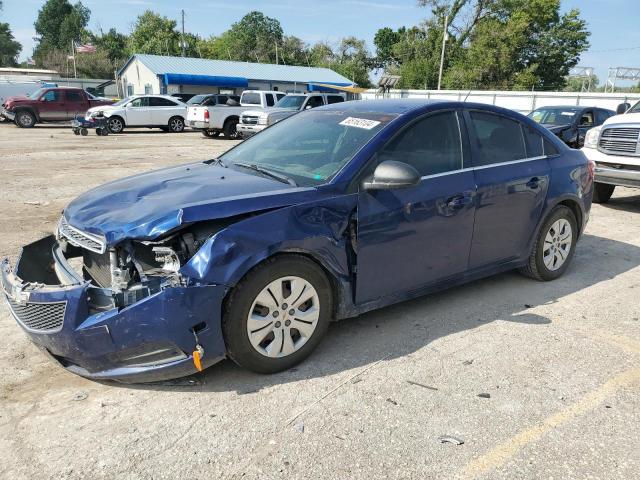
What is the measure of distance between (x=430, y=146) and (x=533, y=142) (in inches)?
55.0

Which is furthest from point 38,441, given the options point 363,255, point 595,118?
point 595,118

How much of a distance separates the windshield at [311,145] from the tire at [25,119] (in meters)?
24.2

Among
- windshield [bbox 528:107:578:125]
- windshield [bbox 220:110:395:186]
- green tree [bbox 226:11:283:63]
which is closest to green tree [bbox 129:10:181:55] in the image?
green tree [bbox 226:11:283:63]

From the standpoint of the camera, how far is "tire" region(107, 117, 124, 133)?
22580 mm

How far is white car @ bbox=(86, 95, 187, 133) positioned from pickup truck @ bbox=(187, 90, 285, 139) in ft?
5.42

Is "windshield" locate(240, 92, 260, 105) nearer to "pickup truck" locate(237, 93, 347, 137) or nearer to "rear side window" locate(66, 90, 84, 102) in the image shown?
"pickup truck" locate(237, 93, 347, 137)

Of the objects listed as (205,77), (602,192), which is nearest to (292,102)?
(602,192)

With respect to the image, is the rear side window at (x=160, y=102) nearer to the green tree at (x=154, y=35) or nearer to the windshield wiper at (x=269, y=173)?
the windshield wiper at (x=269, y=173)

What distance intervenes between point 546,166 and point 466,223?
4.25ft

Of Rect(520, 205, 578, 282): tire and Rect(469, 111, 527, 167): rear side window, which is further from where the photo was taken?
Rect(520, 205, 578, 282): tire

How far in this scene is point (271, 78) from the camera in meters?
49.8

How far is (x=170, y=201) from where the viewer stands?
323 centimetres

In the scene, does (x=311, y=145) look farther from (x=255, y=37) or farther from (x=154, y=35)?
(x=255, y=37)

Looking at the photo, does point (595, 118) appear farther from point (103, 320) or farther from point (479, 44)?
point (479, 44)
